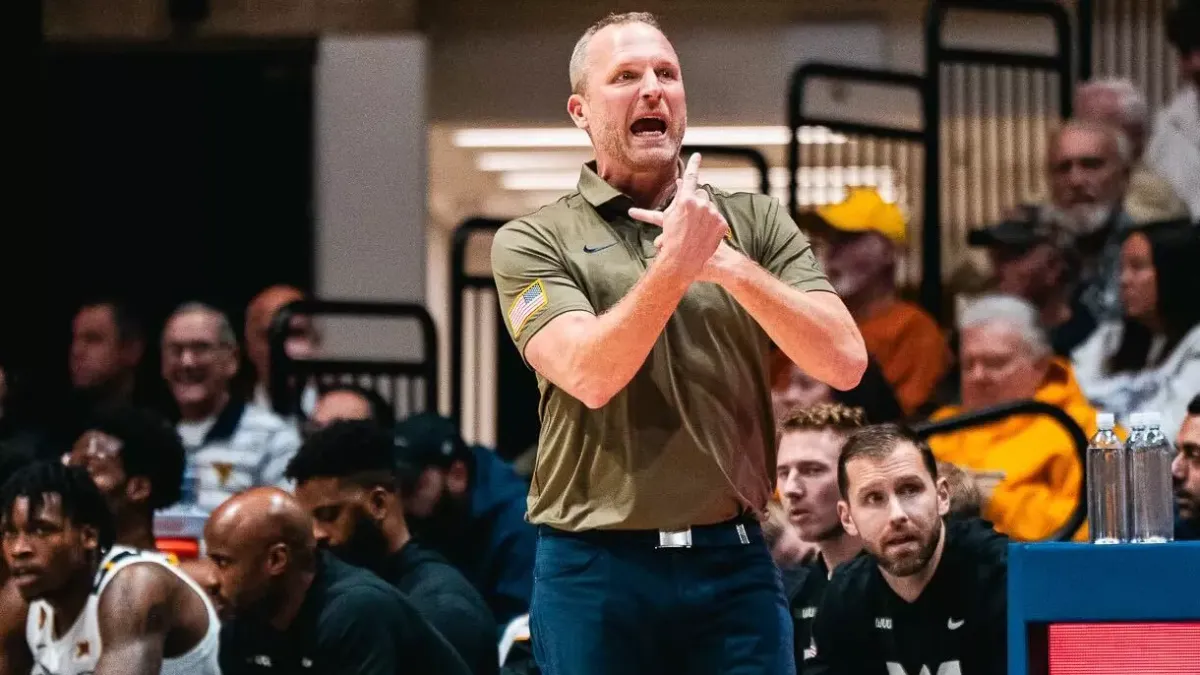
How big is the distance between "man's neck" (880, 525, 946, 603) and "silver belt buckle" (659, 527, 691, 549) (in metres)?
1.95

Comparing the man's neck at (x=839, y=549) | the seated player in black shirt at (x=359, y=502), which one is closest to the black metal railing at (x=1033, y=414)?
the man's neck at (x=839, y=549)

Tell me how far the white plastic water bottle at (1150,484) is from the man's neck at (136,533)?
3.72 metres

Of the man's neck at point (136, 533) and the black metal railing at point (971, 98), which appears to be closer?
the man's neck at point (136, 533)

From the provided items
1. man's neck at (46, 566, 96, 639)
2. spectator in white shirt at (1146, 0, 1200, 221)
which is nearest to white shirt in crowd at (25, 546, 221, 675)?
man's neck at (46, 566, 96, 639)

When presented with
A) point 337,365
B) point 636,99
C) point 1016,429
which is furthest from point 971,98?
point 636,99

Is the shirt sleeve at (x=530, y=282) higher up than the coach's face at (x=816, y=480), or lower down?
higher up

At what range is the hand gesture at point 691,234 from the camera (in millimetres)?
3361

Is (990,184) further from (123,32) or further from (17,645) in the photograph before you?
(17,645)

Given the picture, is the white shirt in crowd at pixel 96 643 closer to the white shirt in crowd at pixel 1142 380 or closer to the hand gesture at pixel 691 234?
the white shirt in crowd at pixel 1142 380

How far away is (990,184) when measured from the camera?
10.4m

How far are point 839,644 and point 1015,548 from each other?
4.72ft

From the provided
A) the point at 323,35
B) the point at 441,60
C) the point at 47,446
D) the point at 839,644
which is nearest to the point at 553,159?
the point at 441,60

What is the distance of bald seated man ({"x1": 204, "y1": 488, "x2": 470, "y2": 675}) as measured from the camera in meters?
6.09

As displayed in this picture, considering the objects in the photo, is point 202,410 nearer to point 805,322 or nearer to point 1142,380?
point 1142,380
